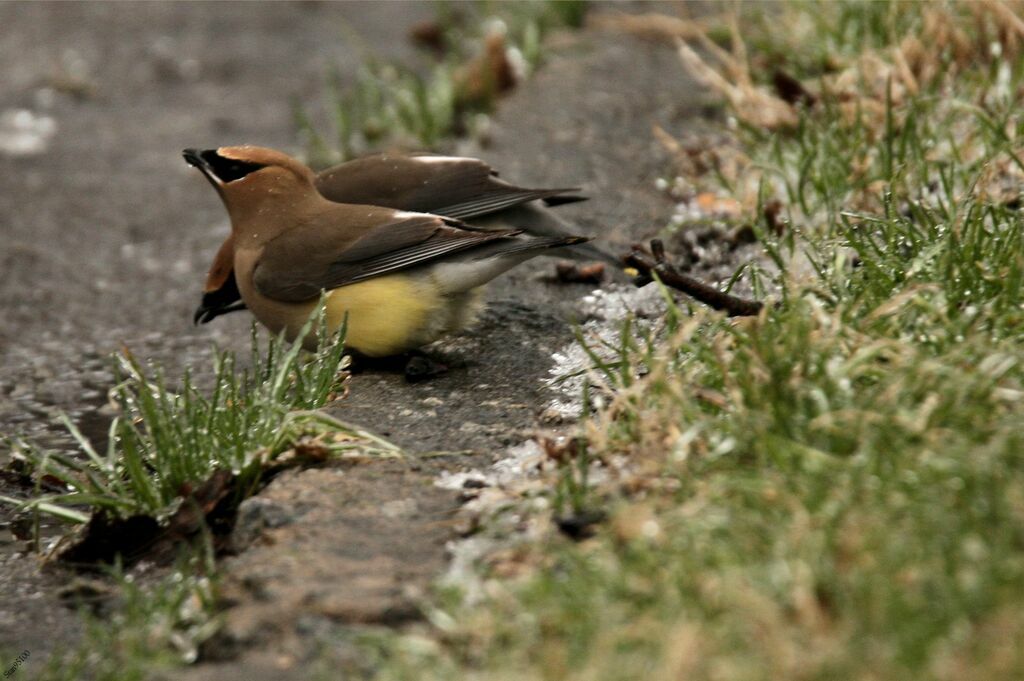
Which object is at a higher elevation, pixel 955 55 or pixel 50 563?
pixel 955 55

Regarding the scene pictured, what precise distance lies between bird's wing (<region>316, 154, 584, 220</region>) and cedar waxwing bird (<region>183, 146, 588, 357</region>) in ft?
0.80

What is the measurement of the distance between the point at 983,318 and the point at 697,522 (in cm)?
114

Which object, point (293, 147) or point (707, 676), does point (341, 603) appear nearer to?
point (707, 676)

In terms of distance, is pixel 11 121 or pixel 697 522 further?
pixel 11 121

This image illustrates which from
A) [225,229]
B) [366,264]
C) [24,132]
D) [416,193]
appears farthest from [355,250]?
[24,132]

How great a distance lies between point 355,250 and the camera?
494cm

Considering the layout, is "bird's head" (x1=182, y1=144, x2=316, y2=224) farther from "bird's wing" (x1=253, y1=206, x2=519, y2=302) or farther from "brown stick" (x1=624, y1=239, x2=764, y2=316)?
"brown stick" (x1=624, y1=239, x2=764, y2=316)

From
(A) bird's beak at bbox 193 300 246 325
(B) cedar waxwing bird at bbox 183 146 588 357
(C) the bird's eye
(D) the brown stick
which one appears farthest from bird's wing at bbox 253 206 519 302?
(D) the brown stick

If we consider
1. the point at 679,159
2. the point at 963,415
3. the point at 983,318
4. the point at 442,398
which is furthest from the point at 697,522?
the point at 679,159

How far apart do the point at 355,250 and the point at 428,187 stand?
2.00ft

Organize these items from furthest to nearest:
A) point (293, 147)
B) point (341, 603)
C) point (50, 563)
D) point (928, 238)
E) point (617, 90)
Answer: point (293, 147) < point (617, 90) < point (928, 238) < point (50, 563) < point (341, 603)

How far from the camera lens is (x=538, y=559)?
3236 mm

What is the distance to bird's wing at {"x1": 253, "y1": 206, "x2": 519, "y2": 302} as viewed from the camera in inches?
191

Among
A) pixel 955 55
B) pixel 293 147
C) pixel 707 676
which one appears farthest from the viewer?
pixel 293 147
